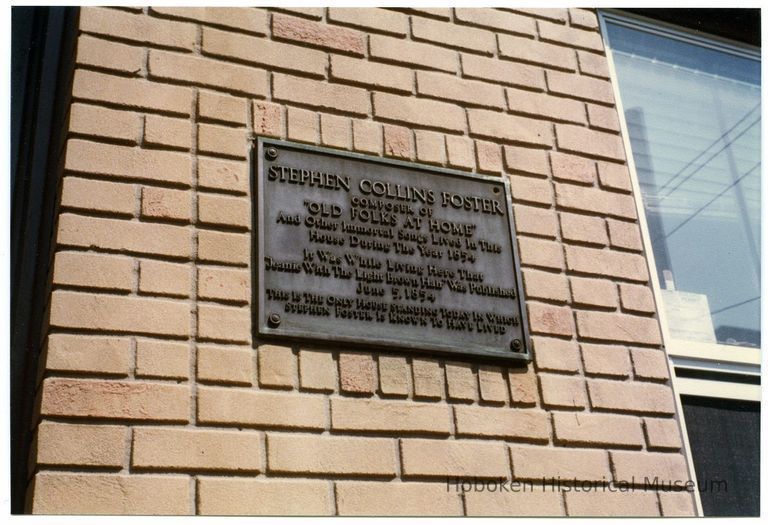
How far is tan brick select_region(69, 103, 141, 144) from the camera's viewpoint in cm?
225

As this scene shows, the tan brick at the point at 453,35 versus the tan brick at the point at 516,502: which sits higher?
the tan brick at the point at 453,35

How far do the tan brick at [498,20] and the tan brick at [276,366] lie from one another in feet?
4.56

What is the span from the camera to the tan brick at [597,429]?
2.38m

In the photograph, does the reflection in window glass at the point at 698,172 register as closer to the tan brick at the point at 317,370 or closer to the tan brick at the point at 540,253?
the tan brick at the point at 540,253

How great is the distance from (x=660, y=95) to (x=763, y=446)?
1.41 m

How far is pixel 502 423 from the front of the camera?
7.64 ft

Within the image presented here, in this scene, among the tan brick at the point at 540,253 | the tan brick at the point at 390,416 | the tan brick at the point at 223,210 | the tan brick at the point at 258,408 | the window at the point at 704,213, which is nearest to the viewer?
the tan brick at the point at 258,408

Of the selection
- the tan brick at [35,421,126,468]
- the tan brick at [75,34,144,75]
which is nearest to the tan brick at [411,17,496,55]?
the tan brick at [75,34,144,75]

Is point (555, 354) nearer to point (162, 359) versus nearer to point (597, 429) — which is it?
point (597, 429)

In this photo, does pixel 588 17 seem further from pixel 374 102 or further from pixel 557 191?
pixel 374 102

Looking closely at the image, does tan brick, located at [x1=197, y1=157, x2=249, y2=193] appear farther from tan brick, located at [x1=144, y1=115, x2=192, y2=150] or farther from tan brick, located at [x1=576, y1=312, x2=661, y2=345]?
tan brick, located at [x1=576, y1=312, x2=661, y2=345]

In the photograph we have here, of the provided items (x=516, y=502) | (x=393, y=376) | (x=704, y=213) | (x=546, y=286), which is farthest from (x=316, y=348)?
(x=704, y=213)

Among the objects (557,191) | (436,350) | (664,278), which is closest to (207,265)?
(436,350)

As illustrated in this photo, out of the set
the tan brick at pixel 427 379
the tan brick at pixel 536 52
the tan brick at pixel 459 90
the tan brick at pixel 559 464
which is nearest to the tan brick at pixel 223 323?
the tan brick at pixel 427 379
